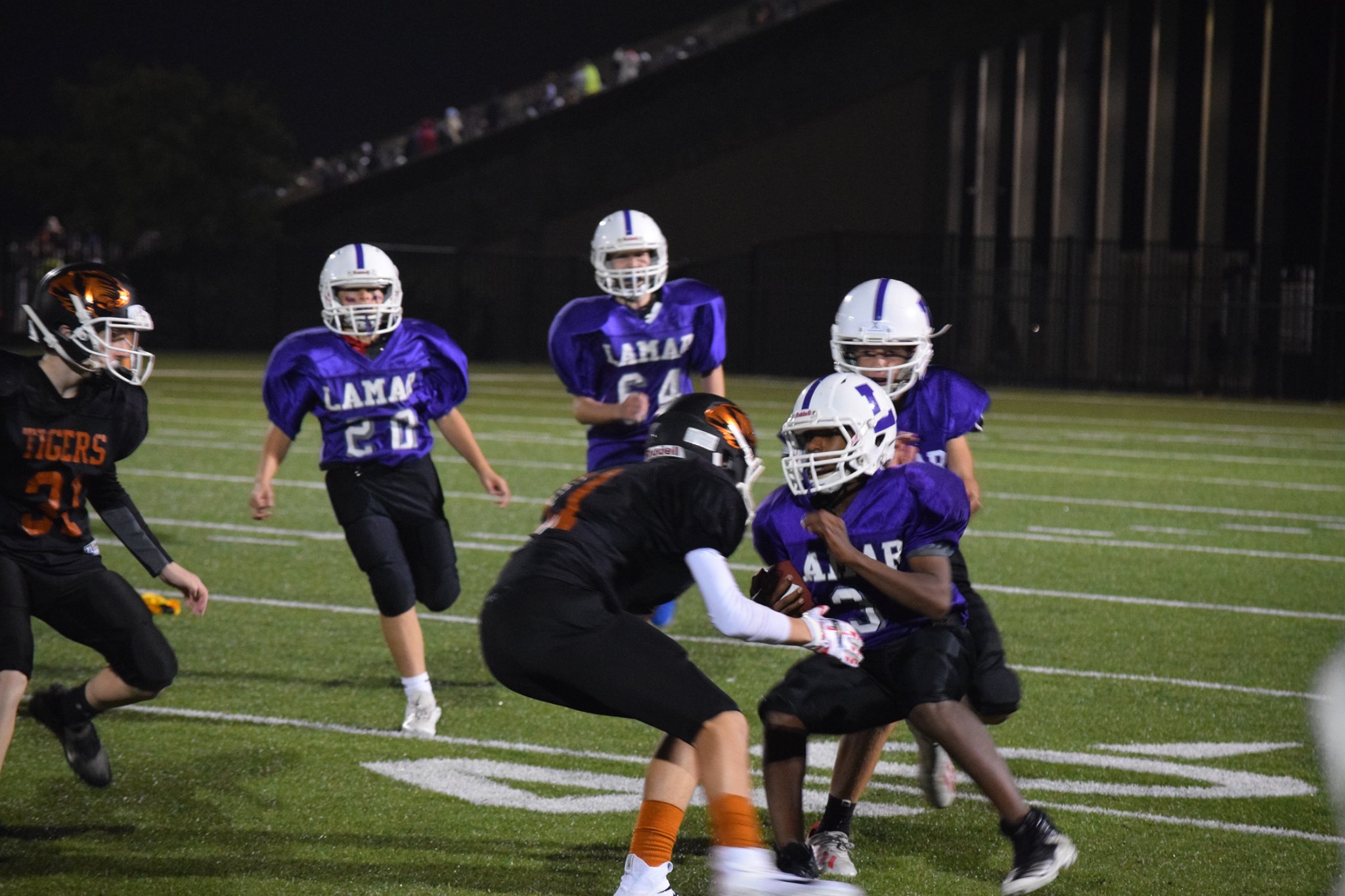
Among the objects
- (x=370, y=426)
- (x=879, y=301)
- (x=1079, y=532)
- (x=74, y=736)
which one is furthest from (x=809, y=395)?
(x=1079, y=532)

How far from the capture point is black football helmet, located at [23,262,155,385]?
3830mm

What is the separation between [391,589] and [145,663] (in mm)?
1202

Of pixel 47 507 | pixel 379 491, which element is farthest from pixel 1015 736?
pixel 47 507

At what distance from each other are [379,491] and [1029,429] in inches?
448

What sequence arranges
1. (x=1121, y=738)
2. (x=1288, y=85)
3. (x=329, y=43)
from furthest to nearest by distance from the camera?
(x=329, y=43) < (x=1288, y=85) < (x=1121, y=738)

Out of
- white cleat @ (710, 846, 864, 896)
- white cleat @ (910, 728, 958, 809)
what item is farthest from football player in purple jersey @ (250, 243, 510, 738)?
white cleat @ (710, 846, 864, 896)

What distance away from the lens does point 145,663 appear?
390 cm

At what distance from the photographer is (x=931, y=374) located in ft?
14.5

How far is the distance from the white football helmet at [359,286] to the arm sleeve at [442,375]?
0.19 meters

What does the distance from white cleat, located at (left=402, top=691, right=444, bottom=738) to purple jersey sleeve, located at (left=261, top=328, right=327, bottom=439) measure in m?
1.00

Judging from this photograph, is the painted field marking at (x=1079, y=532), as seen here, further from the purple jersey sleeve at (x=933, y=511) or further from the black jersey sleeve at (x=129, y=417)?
the black jersey sleeve at (x=129, y=417)

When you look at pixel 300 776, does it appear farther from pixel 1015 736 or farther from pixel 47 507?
pixel 1015 736

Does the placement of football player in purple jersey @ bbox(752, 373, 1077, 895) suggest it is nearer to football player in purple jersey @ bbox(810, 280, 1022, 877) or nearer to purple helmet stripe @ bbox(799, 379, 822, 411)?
purple helmet stripe @ bbox(799, 379, 822, 411)

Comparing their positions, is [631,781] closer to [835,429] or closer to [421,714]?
[421,714]
